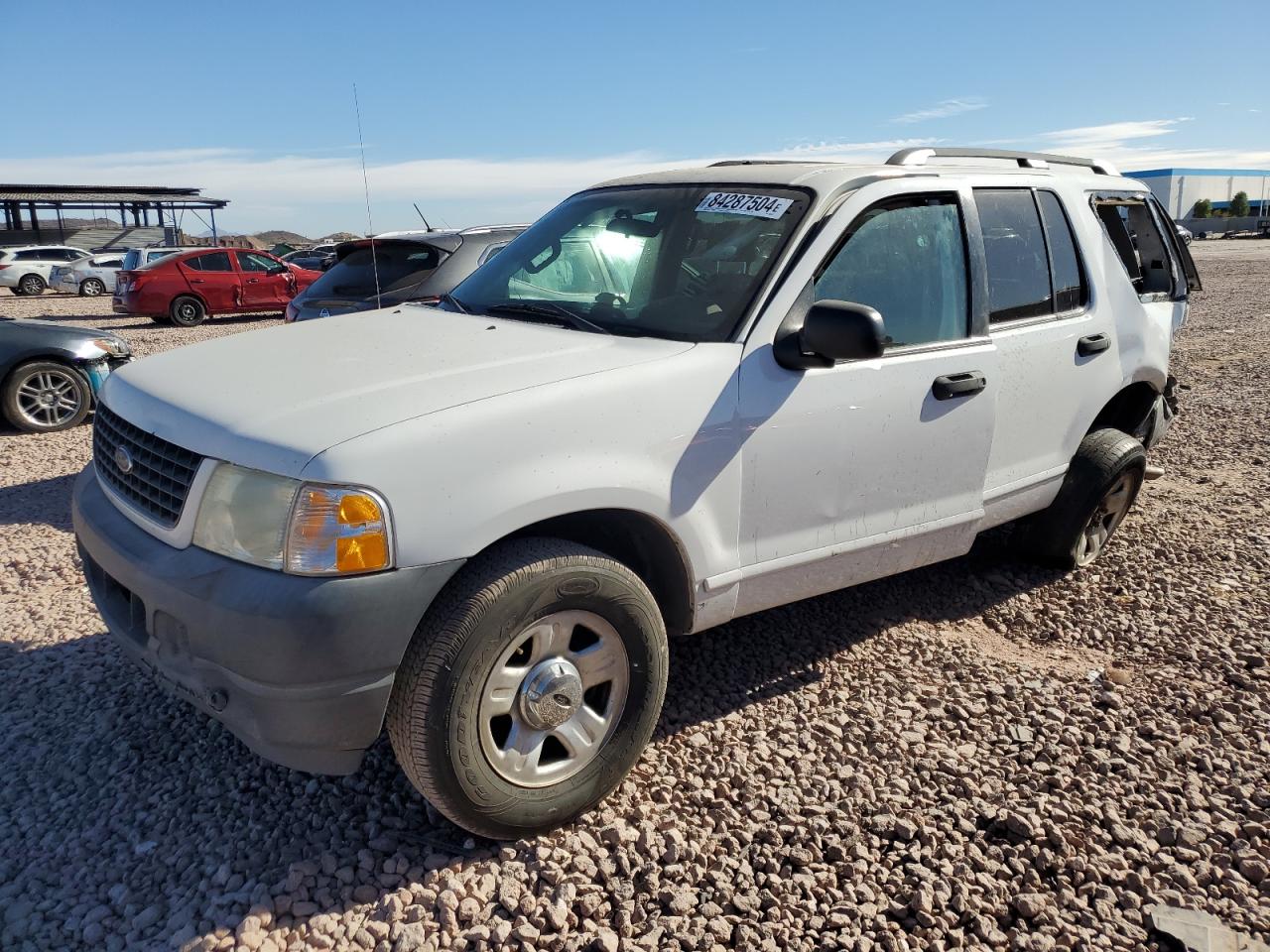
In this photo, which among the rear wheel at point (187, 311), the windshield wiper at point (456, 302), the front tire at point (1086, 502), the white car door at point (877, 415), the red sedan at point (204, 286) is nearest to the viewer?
the white car door at point (877, 415)

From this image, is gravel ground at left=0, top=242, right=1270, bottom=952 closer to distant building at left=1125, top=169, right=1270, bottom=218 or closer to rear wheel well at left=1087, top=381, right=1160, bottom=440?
rear wheel well at left=1087, top=381, right=1160, bottom=440

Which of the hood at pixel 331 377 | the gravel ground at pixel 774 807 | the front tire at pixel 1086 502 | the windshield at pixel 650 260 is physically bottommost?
the gravel ground at pixel 774 807

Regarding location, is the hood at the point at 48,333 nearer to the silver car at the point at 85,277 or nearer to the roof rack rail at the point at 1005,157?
the roof rack rail at the point at 1005,157

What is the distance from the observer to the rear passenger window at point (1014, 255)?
400 cm

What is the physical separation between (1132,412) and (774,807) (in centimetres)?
326

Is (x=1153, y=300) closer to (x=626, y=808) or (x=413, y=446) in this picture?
(x=626, y=808)

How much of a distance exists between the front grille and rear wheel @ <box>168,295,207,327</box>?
58.9ft

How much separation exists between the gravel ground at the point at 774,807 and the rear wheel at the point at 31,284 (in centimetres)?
3010

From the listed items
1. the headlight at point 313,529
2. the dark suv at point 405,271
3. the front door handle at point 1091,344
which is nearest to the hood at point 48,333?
the dark suv at point 405,271

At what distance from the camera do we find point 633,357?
9.82 ft

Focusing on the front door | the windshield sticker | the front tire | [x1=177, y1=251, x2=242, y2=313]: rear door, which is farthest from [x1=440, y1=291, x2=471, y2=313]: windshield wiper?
the front door

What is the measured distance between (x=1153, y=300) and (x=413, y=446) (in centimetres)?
408

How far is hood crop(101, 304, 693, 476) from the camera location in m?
2.53

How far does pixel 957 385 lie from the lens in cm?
362
